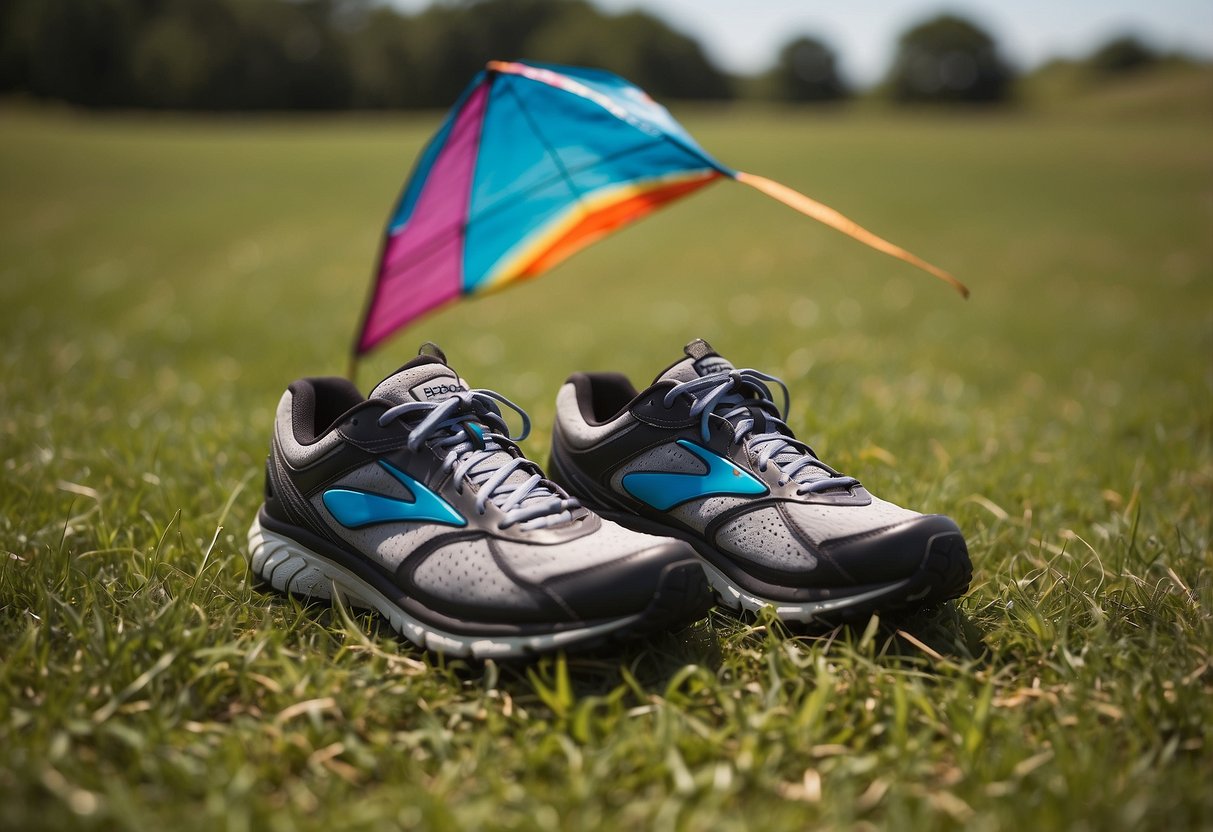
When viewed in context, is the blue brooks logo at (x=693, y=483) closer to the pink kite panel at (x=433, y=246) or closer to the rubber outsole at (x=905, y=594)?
the rubber outsole at (x=905, y=594)

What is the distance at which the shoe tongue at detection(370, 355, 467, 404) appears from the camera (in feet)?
7.02

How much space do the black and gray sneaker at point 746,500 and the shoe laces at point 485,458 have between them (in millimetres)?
278

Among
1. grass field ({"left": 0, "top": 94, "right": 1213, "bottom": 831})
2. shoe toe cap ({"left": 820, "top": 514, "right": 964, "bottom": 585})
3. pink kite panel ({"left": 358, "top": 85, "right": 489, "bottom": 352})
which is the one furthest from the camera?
pink kite panel ({"left": 358, "top": 85, "right": 489, "bottom": 352})

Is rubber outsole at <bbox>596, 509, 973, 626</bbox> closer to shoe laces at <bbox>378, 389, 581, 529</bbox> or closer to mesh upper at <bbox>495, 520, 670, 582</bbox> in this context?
mesh upper at <bbox>495, 520, 670, 582</bbox>

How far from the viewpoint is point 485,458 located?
2090mm

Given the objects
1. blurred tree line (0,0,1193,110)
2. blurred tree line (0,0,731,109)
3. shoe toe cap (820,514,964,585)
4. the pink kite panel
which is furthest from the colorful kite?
blurred tree line (0,0,731,109)

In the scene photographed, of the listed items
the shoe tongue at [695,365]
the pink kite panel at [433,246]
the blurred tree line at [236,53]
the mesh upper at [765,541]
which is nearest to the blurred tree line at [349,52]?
the blurred tree line at [236,53]

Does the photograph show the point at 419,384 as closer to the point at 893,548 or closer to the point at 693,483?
the point at 693,483

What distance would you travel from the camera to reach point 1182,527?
2.92 meters

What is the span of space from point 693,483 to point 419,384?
75 centimetres

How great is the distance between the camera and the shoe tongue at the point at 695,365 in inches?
88.4

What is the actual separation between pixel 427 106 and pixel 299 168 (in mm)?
52610

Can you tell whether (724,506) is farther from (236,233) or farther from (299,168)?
(299,168)

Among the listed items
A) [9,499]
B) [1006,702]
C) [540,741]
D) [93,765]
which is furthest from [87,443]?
[1006,702]
